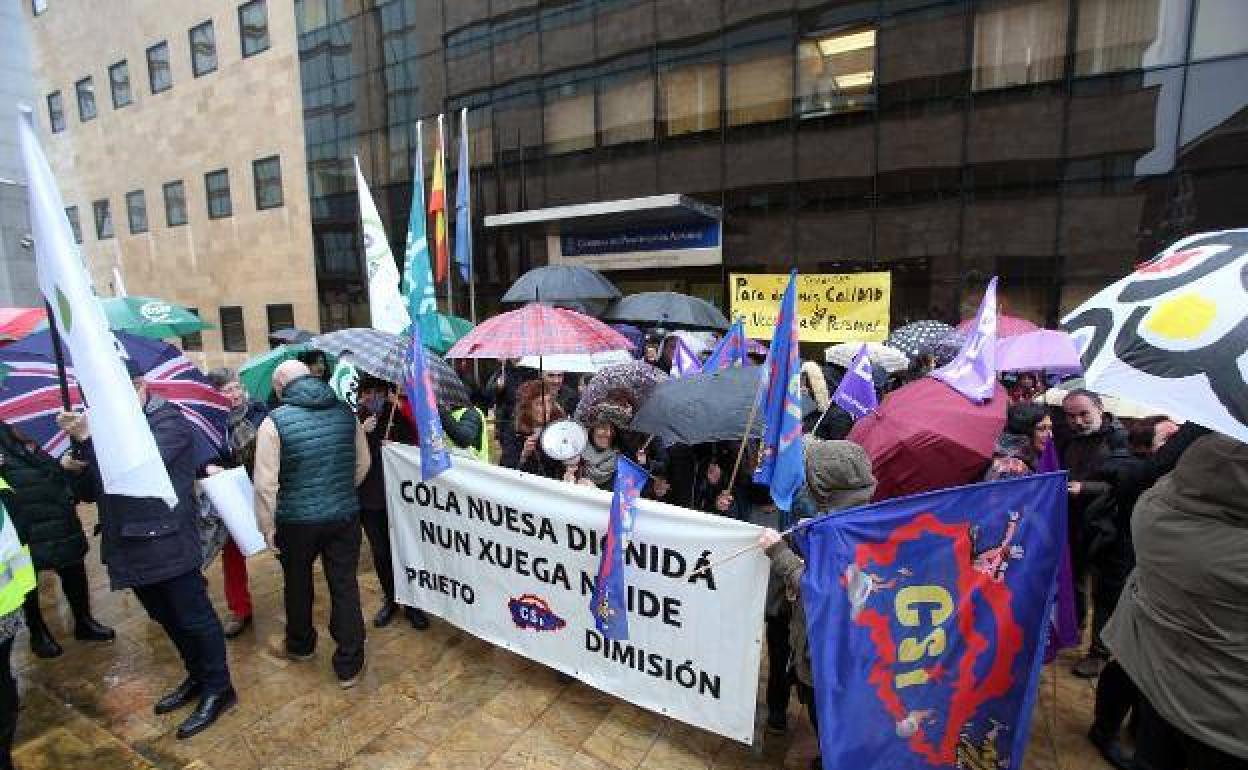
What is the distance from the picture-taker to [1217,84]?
899cm

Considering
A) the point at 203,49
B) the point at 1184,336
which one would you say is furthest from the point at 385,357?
the point at 203,49

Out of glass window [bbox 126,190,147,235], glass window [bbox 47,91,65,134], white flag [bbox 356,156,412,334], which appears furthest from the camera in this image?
glass window [bbox 47,91,65,134]

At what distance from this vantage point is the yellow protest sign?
9.70 meters

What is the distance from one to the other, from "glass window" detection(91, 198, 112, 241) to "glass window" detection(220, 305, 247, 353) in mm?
8529

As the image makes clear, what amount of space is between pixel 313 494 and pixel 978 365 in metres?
4.06

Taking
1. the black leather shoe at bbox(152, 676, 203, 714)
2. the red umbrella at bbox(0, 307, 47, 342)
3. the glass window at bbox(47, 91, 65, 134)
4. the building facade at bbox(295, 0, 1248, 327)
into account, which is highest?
the glass window at bbox(47, 91, 65, 134)

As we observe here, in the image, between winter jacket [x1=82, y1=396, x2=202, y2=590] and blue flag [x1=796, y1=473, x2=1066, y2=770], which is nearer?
blue flag [x1=796, y1=473, x2=1066, y2=770]

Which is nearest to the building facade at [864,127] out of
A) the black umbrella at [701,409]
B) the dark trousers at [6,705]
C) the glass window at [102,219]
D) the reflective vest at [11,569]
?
the black umbrella at [701,409]

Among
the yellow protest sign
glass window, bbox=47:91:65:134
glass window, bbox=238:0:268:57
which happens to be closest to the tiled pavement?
the yellow protest sign

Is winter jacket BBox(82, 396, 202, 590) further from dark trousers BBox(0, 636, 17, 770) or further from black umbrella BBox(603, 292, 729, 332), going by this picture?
black umbrella BBox(603, 292, 729, 332)

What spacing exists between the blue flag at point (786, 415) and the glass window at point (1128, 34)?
1086 centimetres

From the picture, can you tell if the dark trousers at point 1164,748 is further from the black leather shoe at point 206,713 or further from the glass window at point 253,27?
the glass window at point 253,27

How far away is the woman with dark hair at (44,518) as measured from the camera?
3.70m

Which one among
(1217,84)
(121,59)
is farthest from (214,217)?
(1217,84)
